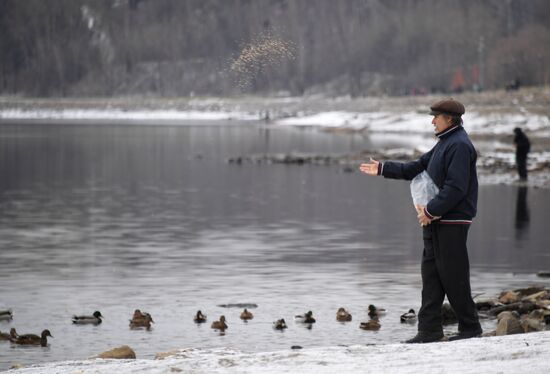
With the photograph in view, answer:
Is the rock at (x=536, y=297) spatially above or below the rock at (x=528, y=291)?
above

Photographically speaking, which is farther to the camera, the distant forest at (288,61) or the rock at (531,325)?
the distant forest at (288,61)

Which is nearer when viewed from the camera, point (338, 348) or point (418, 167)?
point (338, 348)

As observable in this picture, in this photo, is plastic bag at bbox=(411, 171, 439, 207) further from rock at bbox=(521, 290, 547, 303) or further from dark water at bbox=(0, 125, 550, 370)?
rock at bbox=(521, 290, 547, 303)

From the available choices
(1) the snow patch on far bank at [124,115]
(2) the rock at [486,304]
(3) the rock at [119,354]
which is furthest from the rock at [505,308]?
(1) the snow patch on far bank at [124,115]

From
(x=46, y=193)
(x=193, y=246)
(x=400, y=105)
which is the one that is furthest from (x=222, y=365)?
(x=400, y=105)

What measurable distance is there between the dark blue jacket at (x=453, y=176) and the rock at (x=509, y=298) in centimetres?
380

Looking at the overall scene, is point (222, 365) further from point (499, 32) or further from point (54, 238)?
point (499, 32)

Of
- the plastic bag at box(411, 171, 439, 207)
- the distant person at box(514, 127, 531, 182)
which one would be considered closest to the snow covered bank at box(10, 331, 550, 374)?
the plastic bag at box(411, 171, 439, 207)

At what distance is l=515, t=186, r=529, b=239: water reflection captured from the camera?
23359 millimetres

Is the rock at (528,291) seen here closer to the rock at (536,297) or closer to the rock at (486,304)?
the rock at (536,297)

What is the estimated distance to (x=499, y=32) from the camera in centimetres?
14475

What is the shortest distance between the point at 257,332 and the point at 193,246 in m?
7.63

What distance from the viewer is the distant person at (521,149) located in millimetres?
33000

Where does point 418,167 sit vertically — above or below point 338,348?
above
